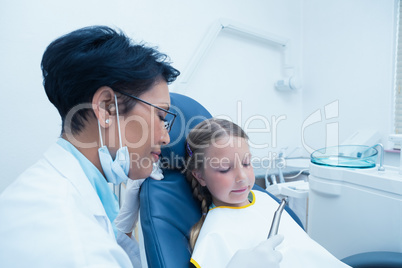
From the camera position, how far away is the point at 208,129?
1012 millimetres

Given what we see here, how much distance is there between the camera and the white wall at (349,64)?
6.31 feet

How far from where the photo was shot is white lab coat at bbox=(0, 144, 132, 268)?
425 mm

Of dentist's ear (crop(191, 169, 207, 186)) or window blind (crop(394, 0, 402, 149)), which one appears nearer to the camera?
dentist's ear (crop(191, 169, 207, 186))

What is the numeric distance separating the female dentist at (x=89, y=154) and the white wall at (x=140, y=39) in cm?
85

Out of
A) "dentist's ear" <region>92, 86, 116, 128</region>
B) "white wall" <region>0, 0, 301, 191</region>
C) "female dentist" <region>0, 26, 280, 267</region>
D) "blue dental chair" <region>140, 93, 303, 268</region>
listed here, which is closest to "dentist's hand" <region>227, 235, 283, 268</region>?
"female dentist" <region>0, 26, 280, 267</region>

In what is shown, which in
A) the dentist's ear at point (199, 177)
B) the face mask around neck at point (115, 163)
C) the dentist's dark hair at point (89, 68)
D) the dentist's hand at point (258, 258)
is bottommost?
the dentist's hand at point (258, 258)

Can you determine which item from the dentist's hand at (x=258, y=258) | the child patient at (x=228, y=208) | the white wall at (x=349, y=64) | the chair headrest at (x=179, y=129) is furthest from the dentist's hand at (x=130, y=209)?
the white wall at (x=349, y=64)

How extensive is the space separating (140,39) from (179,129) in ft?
3.18

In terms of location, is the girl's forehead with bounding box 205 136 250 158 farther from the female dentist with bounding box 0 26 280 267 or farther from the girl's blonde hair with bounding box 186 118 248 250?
the female dentist with bounding box 0 26 280 267

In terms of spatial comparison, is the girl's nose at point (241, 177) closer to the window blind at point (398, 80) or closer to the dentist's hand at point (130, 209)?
the dentist's hand at point (130, 209)

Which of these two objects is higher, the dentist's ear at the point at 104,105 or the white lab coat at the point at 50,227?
the dentist's ear at the point at 104,105

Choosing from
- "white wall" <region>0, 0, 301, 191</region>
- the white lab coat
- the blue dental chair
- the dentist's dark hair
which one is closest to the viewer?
the white lab coat

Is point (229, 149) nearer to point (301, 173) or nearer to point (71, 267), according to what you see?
point (71, 267)

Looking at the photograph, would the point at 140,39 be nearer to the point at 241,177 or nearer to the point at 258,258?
the point at 241,177
